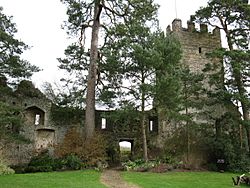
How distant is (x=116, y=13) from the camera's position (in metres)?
18.1

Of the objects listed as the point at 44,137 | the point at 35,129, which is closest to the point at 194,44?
the point at 44,137

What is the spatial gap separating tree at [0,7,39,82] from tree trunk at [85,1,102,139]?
348 centimetres

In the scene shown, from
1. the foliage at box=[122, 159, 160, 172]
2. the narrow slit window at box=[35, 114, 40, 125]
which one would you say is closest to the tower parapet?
the foliage at box=[122, 159, 160, 172]

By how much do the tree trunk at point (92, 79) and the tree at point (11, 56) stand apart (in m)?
3.48

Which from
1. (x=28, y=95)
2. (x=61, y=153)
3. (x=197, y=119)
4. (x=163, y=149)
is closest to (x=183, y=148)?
(x=163, y=149)

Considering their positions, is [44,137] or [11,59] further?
[44,137]

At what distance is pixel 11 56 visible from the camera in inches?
624

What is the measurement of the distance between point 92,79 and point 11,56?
458 centimetres

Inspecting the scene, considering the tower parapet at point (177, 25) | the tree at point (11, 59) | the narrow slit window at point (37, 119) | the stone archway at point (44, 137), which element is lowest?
the stone archway at point (44, 137)

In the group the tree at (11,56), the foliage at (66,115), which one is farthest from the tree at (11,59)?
the foliage at (66,115)

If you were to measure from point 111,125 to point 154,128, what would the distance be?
10.3ft

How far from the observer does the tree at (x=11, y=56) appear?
1558 cm

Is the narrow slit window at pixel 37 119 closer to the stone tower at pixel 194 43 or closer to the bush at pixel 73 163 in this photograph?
the bush at pixel 73 163

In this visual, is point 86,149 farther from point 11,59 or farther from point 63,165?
point 11,59
